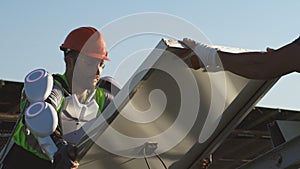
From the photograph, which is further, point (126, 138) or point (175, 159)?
point (175, 159)

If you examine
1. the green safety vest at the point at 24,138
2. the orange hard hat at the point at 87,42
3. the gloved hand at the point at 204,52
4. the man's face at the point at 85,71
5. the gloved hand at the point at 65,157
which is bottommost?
the green safety vest at the point at 24,138

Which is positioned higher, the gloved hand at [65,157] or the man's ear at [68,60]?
the man's ear at [68,60]

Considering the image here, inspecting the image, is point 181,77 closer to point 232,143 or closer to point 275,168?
point 275,168

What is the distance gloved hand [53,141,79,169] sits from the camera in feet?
7.48

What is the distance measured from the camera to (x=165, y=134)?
257 cm

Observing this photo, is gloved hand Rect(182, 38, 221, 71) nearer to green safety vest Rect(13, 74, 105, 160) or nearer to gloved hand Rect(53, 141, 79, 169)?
gloved hand Rect(53, 141, 79, 169)

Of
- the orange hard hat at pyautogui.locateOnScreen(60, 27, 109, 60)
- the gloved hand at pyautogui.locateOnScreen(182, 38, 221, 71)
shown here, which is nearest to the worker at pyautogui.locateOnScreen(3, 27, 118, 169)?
the orange hard hat at pyautogui.locateOnScreen(60, 27, 109, 60)

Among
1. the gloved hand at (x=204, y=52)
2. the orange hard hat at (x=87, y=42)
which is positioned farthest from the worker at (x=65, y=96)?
the gloved hand at (x=204, y=52)

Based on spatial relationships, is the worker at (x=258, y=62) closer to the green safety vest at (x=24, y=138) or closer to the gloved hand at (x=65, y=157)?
the gloved hand at (x=65, y=157)

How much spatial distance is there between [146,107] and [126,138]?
0.20 m

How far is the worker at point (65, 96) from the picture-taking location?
96.9 inches

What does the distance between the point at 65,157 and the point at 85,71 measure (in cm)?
67

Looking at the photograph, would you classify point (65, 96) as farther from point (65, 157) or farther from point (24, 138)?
point (65, 157)

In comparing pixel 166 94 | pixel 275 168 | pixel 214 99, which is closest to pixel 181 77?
pixel 166 94
